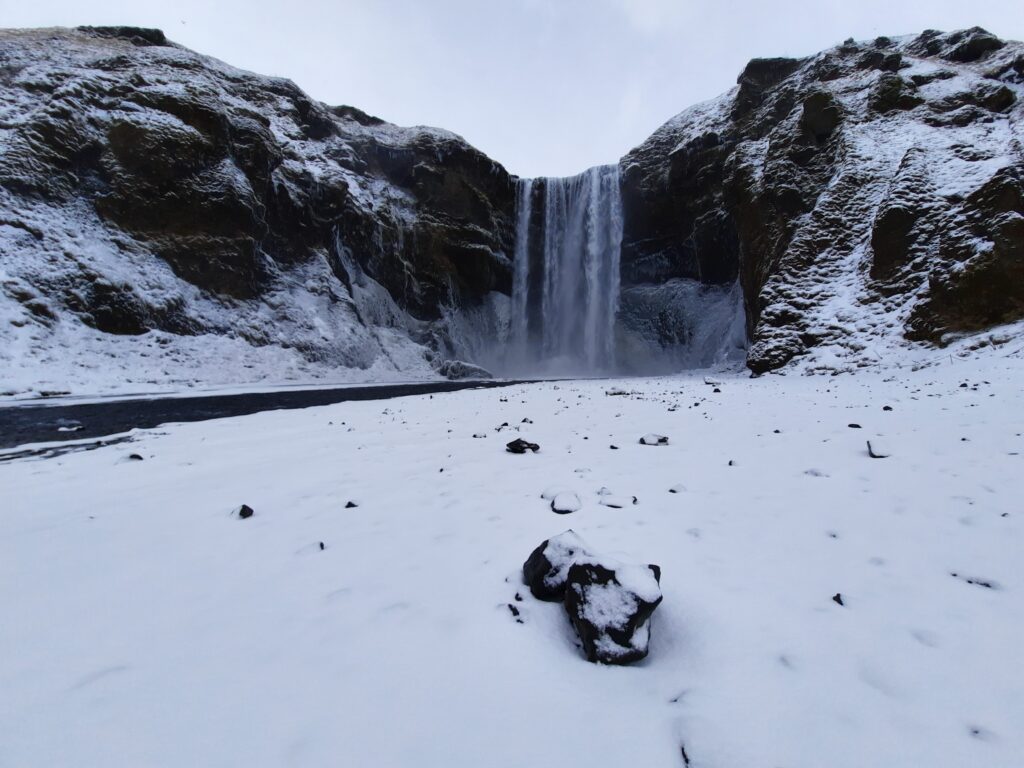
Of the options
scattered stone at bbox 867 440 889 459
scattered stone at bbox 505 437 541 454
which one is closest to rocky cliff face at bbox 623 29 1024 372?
scattered stone at bbox 867 440 889 459

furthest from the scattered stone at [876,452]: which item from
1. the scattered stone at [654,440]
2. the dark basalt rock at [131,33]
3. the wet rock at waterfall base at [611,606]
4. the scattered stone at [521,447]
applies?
the dark basalt rock at [131,33]

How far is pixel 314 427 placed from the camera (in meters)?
10.2

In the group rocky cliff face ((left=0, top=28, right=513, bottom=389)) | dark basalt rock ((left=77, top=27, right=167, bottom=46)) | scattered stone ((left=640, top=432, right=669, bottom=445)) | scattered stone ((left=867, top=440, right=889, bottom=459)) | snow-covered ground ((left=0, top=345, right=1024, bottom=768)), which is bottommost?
snow-covered ground ((left=0, top=345, right=1024, bottom=768))

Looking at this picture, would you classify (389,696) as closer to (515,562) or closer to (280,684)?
(280,684)

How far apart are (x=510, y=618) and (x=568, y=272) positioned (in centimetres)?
4884

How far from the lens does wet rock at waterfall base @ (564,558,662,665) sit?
2.29 m

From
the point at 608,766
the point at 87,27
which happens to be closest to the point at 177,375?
the point at 608,766

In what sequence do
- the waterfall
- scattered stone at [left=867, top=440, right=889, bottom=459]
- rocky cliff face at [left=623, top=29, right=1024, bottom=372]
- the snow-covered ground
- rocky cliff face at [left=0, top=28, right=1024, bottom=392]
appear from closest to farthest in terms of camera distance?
the snow-covered ground → scattered stone at [left=867, top=440, right=889, bottom=459] → rocky cliff face at [left=623, top=29, right=1024, bottom=372] → rocky cliff face at [left=0, top=28, right=1024, bottom=392] → the waterfall

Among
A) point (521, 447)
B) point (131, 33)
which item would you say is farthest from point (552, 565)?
point (131, 33)

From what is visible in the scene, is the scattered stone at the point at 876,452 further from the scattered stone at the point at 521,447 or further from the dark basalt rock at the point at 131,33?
the dark basalt rock at the point at 131,33

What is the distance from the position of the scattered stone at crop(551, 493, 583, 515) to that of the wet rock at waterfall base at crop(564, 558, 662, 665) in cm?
148

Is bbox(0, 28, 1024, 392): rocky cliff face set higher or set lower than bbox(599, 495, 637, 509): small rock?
higher

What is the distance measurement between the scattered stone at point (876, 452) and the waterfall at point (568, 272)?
138 ft

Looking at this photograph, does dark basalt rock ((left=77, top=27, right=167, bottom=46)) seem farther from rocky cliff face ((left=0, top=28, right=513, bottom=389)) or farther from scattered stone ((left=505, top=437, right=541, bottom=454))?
scattered stone ((left=505, top=437, right=541, bottom=454))
